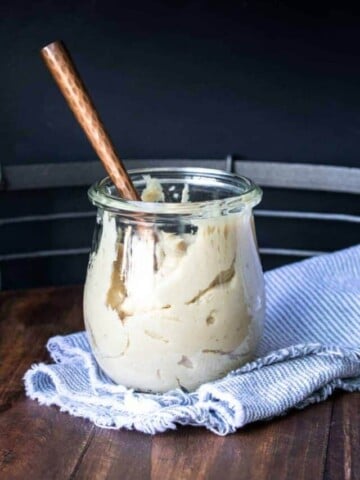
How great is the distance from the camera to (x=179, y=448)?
0.60m

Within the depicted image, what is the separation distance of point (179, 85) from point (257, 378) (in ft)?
2.25

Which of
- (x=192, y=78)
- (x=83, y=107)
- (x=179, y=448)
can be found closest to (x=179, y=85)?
(x=192, y=78)

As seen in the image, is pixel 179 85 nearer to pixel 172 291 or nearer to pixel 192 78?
pixel 192 78

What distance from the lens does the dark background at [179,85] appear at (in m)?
1.22

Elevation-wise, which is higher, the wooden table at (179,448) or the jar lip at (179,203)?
the jar lip at (179,203)

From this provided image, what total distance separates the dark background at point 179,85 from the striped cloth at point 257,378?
0.47m

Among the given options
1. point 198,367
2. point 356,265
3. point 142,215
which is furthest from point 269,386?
point 356,265

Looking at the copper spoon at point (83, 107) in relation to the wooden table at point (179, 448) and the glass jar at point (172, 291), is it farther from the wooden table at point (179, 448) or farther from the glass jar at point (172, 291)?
the wooden table at point (179, 448)

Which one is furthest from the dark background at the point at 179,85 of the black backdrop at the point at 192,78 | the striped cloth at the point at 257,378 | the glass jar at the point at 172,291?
the glass jar at the point at 172,291

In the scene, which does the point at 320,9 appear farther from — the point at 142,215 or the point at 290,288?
the point at 142,215

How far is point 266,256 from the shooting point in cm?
136

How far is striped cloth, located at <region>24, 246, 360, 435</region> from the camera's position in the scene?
630 mm

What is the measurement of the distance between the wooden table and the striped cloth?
1 centimetres

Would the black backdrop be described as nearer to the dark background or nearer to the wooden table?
the dark background
